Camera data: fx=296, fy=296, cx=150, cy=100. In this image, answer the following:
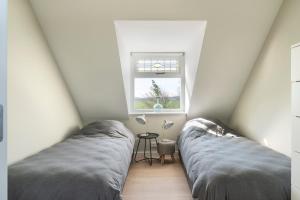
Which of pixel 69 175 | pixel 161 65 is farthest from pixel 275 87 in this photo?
pixel 69 175

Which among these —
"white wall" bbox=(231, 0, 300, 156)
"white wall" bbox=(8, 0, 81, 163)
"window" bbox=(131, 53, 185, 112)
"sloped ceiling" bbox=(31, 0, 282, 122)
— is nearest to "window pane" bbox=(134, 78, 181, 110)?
"window" bbox=(131, 53, 185, 112)

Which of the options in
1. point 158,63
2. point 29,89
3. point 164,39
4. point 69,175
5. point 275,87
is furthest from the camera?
point 158,63

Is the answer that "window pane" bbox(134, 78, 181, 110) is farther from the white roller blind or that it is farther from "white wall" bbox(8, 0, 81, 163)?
"white wall" bbox(8, 0, 81, 163)

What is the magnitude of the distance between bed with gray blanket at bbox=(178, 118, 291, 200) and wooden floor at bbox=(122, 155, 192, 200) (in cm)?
39

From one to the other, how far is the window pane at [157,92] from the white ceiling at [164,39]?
25 cm

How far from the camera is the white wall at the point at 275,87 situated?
3.06 m

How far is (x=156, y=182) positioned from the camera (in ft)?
11.7

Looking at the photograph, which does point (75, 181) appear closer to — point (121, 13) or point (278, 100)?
point (121, 13)

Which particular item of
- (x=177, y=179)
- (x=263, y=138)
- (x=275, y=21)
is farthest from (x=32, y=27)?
(x=263, y=138)

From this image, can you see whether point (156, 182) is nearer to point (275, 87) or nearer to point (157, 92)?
point (275, 87)

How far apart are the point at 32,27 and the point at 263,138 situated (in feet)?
9.79

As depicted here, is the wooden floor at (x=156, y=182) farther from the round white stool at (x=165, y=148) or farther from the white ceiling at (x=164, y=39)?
the white ceiling at (x=164, y=39)

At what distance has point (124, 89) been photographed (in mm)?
4309

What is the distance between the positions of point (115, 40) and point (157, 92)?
1.84 m
